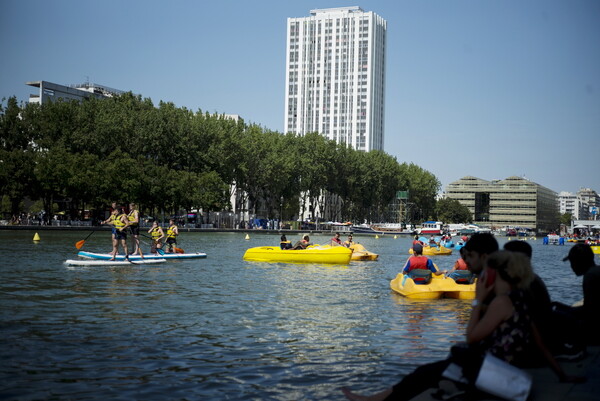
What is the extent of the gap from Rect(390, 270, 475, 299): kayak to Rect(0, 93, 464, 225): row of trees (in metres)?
60.4

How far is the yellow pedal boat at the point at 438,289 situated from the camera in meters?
21.1

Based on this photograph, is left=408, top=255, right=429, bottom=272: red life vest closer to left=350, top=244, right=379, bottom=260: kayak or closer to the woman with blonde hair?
the woman with blonde hair

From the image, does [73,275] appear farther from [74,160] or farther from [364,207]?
[364,207]

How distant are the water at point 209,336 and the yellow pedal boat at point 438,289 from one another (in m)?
0.41

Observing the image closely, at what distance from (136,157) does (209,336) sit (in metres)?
76.0

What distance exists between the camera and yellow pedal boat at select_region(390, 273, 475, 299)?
69.3ft

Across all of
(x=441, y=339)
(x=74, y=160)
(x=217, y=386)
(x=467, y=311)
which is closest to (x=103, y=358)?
(x=217, y=386)

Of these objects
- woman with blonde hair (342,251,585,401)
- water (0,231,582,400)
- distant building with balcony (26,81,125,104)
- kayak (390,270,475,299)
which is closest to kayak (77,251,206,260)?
water (0,231,582,400)

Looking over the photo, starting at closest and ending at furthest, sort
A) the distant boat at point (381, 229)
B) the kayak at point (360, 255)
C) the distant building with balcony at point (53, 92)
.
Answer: the kayak at point (360, 255) → the distant boat at point (381, 229) → the distant building with balcony at point (53, 92)

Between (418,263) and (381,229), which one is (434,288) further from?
(381,229)

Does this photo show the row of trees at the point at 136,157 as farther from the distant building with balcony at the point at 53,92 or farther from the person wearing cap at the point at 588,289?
the person wearing cap at the point at 588,289

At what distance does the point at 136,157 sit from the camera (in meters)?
87.5

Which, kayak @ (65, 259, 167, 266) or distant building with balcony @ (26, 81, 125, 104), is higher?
distant building with balcony @ (26, 81, 125, 104)

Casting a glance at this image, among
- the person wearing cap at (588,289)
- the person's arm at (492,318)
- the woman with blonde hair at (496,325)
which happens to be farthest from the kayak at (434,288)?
the person's arm at (492,318)
